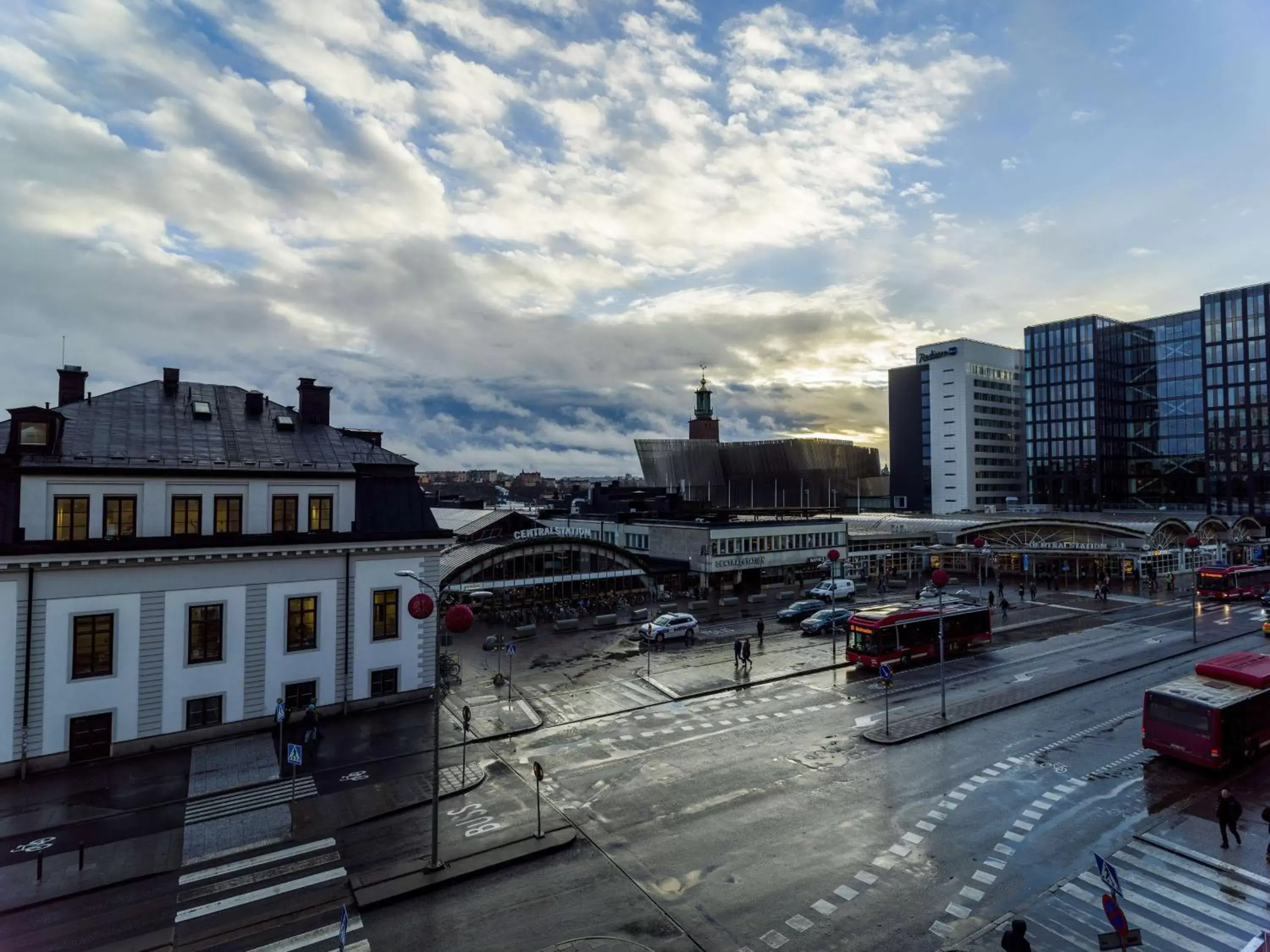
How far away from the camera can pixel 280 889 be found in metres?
17.0

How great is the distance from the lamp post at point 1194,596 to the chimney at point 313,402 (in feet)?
168

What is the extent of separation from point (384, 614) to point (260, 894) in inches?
624

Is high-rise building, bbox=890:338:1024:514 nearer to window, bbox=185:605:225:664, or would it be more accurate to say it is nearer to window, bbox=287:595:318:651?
window, bbox=287:595:318:651

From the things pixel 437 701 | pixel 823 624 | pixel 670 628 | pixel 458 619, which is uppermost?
pixel 458 619

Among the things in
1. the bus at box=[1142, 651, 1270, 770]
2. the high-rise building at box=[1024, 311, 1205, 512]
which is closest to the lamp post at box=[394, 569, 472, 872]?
Answer: the bus at box=[1142, 651, 1270, 770]

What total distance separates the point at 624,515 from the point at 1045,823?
58519mm

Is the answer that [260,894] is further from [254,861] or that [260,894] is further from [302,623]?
[302,623]

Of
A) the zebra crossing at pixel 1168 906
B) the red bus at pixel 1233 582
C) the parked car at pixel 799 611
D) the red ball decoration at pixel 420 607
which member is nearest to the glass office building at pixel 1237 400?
the red bus at pixel 1233 582

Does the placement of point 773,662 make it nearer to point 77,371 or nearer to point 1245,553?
point 77,371

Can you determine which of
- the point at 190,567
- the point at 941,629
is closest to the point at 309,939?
the point at 190,567

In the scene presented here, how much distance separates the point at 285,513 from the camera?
30000mm

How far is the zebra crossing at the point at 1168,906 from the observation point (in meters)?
14.5

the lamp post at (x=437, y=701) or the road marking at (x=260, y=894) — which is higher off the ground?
the lamp post at (x=437, y=701)

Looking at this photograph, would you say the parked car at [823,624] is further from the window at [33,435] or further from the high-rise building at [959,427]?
the high-rise building at [959,427]
